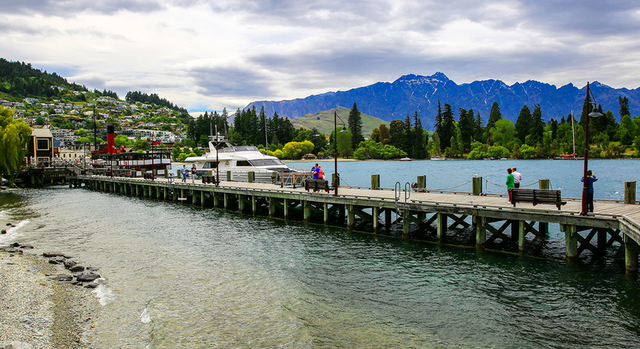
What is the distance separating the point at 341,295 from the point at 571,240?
913cm

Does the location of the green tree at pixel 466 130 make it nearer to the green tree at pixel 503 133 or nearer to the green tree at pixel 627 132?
the green tree at pixel 503 133

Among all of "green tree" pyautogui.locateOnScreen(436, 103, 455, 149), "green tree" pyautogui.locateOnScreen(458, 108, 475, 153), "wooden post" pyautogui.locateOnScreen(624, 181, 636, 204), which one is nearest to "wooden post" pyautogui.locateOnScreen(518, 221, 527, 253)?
"wooden post" pyautogui.locateOnScreen(624, 181, 636, 204)

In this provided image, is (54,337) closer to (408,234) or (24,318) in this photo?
(24,318)

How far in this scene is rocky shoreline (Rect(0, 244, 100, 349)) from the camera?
32.1 ft

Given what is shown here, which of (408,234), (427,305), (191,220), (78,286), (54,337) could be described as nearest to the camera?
(54,337)

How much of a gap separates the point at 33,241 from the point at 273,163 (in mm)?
20695

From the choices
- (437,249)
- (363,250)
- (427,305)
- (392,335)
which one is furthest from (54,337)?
(437,249)

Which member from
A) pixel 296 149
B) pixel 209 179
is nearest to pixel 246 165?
pixel 209 179

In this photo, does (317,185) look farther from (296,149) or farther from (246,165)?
(296,149)

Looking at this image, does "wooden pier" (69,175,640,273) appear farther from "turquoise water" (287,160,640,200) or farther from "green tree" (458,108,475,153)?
"green tree" (458,108,475,153)

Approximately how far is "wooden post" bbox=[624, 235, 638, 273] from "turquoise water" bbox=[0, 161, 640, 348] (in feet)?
1.68

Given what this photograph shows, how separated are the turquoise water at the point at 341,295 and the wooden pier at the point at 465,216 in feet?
3.86

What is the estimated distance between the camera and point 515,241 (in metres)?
19.2

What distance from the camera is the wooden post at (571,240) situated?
50.4ft
